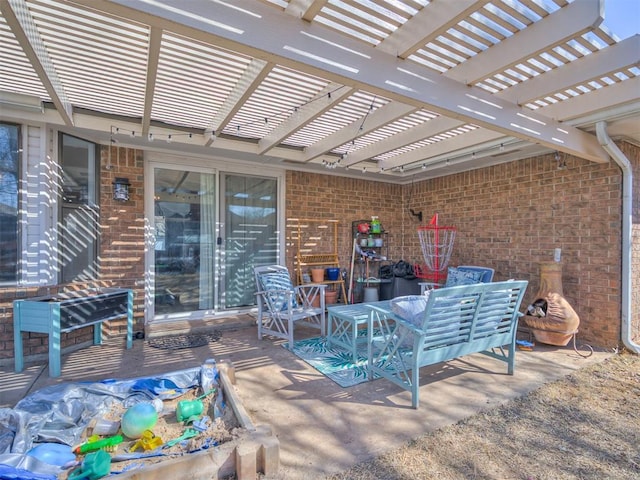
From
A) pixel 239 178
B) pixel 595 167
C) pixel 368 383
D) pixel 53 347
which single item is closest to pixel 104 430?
pixel 53 347

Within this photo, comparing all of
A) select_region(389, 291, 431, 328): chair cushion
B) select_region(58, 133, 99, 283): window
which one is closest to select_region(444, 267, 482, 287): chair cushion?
select_region(389, 291, 431, 328): chair cushion

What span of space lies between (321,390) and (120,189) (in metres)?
3.67

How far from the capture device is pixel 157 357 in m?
3.74

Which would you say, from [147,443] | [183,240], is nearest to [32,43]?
[147,443]

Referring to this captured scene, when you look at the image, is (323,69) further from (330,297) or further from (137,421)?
(330,297)

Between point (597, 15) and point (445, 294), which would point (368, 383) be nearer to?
point (445, 294)

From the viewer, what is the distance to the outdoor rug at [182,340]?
162 inches

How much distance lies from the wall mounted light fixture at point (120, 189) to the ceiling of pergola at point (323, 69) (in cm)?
53

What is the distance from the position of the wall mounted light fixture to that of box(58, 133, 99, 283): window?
22 cm

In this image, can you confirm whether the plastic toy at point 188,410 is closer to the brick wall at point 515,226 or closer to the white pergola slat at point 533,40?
the brick wall at point 515,226

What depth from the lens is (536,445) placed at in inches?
86.8

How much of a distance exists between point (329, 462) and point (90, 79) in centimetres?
355

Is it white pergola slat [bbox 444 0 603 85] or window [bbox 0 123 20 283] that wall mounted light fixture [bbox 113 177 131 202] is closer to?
window [bbox 0 123 20 283]

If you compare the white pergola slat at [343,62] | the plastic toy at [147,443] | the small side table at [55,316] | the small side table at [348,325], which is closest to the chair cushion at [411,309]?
the small side table at [348,325]
